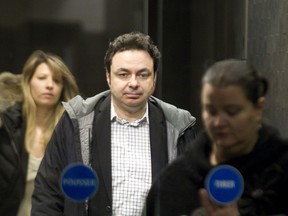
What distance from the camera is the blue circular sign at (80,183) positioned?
127 inches

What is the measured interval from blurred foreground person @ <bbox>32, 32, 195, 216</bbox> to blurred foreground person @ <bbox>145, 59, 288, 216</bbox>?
Answer: 0.11 metres

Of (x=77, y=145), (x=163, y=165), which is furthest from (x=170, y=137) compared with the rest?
(x=77, y=145)

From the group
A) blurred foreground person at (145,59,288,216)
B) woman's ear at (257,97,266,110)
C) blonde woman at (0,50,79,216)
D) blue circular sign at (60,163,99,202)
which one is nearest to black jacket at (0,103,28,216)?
blonde woman at (0,50,79,216)

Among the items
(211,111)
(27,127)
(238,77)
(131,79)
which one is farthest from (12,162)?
(238,77)

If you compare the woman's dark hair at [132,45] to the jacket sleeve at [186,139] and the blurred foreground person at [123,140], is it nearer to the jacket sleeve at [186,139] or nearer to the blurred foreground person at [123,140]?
the blurred foreground person at [123,140]

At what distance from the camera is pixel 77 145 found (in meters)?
3.32

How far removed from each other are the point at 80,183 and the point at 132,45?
1.56ft

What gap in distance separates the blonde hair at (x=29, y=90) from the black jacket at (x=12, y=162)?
26 millimetres

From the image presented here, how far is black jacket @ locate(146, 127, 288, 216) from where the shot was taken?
3.11 metres

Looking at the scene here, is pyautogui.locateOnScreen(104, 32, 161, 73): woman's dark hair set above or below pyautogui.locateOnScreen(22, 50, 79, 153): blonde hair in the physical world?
above

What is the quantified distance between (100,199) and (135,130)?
247 mm

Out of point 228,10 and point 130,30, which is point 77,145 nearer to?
point 130,30

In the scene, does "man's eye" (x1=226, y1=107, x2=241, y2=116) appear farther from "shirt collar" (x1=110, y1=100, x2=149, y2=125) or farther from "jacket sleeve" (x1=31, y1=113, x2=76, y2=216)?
"jacket sleeve" (x1=31, y1=113, x2=76, y2=216)

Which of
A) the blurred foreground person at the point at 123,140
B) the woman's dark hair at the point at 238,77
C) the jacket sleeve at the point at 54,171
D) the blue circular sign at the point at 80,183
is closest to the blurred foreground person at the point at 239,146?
the woman's dark hair at the point at 238,77
